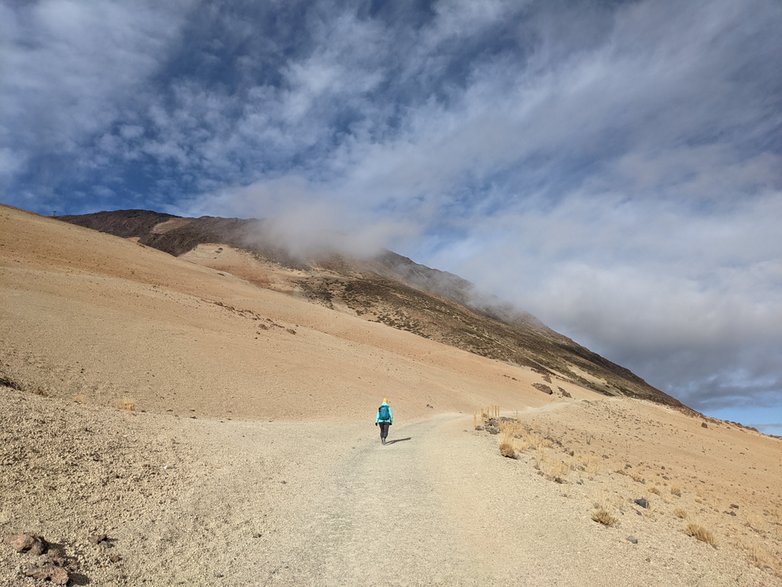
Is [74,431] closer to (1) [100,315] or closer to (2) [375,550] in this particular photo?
(2) [375,550]

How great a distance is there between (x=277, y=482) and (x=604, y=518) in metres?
7.13

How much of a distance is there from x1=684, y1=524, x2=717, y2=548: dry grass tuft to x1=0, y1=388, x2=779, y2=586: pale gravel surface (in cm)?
29

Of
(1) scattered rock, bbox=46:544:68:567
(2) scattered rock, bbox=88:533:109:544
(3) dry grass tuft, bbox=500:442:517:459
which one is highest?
(3) dry grass tuft, bbox=500:442:517:459

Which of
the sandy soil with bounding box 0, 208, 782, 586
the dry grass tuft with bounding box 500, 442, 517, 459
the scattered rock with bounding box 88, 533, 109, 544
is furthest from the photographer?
the dry grass tuft with bounding box 500, 442, 517, 459

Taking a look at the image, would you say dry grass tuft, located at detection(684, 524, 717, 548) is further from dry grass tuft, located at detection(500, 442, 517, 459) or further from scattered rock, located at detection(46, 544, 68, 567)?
scattered rock, located at detection(46, 544, 68, 567)

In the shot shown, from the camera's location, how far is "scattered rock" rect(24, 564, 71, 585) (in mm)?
5027

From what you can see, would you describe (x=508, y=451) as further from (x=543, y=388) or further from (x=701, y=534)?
(x=543, y=388)

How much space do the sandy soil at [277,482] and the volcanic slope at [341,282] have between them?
48.8 metres

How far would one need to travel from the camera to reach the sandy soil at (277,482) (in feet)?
22.1

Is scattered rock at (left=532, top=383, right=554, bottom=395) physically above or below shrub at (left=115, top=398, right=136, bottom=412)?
above

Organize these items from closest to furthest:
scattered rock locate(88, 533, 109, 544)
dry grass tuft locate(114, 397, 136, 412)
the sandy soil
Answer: scattered rock locate(88, 533, 109, 544) → the sandy soil → dry grass tuft locate(114, 397, 136, 412)

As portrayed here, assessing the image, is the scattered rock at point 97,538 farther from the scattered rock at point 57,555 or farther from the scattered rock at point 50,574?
the scattered rock at point 50,574

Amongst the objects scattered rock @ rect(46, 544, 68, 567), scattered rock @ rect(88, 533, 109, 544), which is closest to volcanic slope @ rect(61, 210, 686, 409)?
scattered rock @ rect(88, 533, 109, 544)

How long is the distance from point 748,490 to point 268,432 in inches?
963
